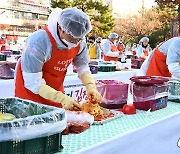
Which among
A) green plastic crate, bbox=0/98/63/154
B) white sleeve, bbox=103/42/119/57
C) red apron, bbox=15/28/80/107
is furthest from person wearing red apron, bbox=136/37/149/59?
green plastic crate, bbox=0/98/63/154

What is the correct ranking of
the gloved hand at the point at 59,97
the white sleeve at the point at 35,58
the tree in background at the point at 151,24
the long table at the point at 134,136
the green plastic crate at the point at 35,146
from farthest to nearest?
the tree in background at the point at 151,24
the white sleeve at the point at 35,58
the gloved hand at the point at 59,97
the long table at the point at 134,136
the green plastic crate at the point at 35,146

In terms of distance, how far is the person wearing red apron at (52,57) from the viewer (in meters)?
1.52

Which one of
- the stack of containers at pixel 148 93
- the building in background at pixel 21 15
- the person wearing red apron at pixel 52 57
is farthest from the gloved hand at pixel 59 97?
the building in background at pixel 21 15

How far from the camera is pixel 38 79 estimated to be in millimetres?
1581

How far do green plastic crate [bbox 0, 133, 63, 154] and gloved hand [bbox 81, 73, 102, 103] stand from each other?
0.46m

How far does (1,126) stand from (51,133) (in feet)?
0.59

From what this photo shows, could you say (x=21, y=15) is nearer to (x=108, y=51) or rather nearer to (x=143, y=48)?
(x=143, y=48)

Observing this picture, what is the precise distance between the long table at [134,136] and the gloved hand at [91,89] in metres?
0.13

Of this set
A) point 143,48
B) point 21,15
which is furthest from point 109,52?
point 21,15

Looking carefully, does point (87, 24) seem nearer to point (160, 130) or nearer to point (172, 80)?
point (160, 130)

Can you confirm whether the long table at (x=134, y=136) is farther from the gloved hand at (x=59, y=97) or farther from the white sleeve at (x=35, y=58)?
the white sleeve at (x=35, y=58)

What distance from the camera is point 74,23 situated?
1508mm

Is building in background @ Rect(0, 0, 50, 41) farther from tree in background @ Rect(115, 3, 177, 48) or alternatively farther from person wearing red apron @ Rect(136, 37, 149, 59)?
person wearing red apron @ Rect(136, 37, 149, 59)

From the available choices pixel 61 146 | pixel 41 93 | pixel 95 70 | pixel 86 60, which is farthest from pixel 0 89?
pixel 61 146
